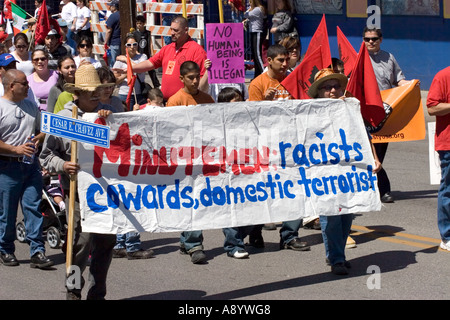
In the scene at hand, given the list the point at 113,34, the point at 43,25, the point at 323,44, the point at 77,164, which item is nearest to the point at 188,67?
the point at 323,44

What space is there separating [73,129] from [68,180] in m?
0.72

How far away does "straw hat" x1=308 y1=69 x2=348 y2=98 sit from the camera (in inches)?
328

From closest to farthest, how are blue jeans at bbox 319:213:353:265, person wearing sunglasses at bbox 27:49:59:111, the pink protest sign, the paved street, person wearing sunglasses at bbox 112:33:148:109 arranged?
the paved street → blue jeans at bbox 319:213:353:265 → person wearing sunglasses at bbox 27:49:59:111 → the pink protest sign → person wearing sunglasses at bbox 112:33:148:109

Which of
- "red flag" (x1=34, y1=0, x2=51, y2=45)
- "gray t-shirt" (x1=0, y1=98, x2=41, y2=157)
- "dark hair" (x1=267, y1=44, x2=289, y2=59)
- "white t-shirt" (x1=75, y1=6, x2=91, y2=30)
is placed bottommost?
"gray t-shirt" (x1=0, y1=98, x2=41, y2=157)

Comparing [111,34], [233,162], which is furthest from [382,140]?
[111,34]

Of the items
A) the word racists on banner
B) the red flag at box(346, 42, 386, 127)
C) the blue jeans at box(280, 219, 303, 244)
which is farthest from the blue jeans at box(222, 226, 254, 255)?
the red flag at box(346, 42, 386, 127)

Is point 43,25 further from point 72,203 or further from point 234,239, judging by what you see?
point 72,203

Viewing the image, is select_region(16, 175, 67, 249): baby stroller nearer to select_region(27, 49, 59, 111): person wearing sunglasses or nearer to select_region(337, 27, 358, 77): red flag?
select_region(27, 49, 59, 111): person wearing sunglasses

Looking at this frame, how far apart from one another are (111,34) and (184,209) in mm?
15326

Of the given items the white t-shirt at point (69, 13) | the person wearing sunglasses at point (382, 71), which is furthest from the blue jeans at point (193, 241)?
the white t-shirt at point (69, 13)

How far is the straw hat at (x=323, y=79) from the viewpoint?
27.3 feet

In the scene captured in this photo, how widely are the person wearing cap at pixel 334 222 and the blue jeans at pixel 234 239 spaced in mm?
988

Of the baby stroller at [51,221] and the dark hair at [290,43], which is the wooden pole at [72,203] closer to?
the baby stroller at [51,221]

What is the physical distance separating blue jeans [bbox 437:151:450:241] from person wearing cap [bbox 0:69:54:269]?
Result: 12.5 ft
